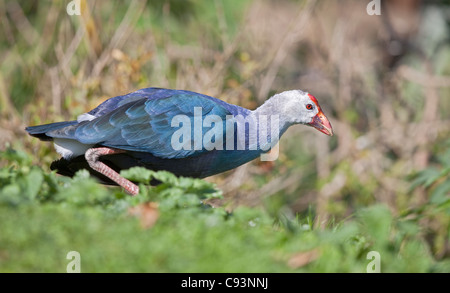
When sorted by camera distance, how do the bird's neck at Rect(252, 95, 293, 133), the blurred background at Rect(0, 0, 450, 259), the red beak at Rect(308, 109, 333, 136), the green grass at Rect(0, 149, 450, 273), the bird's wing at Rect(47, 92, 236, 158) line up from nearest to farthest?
the green grass at Rect(0, 149, 450, 273)
the bird's wing at Rect(47, 92, 236, 158)
the bird's neck at Rect(252, 95, 293, 133)
the red beak at Rect(308, 109, 333, 136)
the blurred background at Rect(0, 0, 450, 259)

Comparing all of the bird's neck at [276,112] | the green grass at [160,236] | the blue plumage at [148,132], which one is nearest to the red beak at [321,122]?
the bird's neck at [276,112]

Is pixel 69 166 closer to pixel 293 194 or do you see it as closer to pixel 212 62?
pixel 212 62

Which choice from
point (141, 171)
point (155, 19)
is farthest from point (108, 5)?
point (141, 171)

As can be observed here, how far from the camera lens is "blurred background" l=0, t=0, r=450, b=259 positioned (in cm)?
689

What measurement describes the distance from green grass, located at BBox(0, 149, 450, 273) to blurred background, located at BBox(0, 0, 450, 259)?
8.84 ft

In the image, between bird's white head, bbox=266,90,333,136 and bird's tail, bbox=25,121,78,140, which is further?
bird's white head, bbox=266,90,333,136

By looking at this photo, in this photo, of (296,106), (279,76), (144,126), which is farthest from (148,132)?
(279,76)

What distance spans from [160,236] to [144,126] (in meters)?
1.55

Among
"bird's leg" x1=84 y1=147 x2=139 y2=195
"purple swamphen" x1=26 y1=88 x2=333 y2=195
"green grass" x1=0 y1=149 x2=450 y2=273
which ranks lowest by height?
"green grass" x1=0 y1=149 x2=450 y2=273

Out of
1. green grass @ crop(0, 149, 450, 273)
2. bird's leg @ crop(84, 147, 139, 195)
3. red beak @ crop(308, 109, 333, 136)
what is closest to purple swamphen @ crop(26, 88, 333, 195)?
bird's leg @ crop(84, 147, 139, 195)

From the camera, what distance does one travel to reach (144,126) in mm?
4703

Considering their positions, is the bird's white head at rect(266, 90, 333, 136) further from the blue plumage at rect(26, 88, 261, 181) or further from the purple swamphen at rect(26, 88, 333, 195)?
the blue plumage at rect(26, 88, 261, 181)

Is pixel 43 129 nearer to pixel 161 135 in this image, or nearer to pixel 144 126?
pixel 144 126
